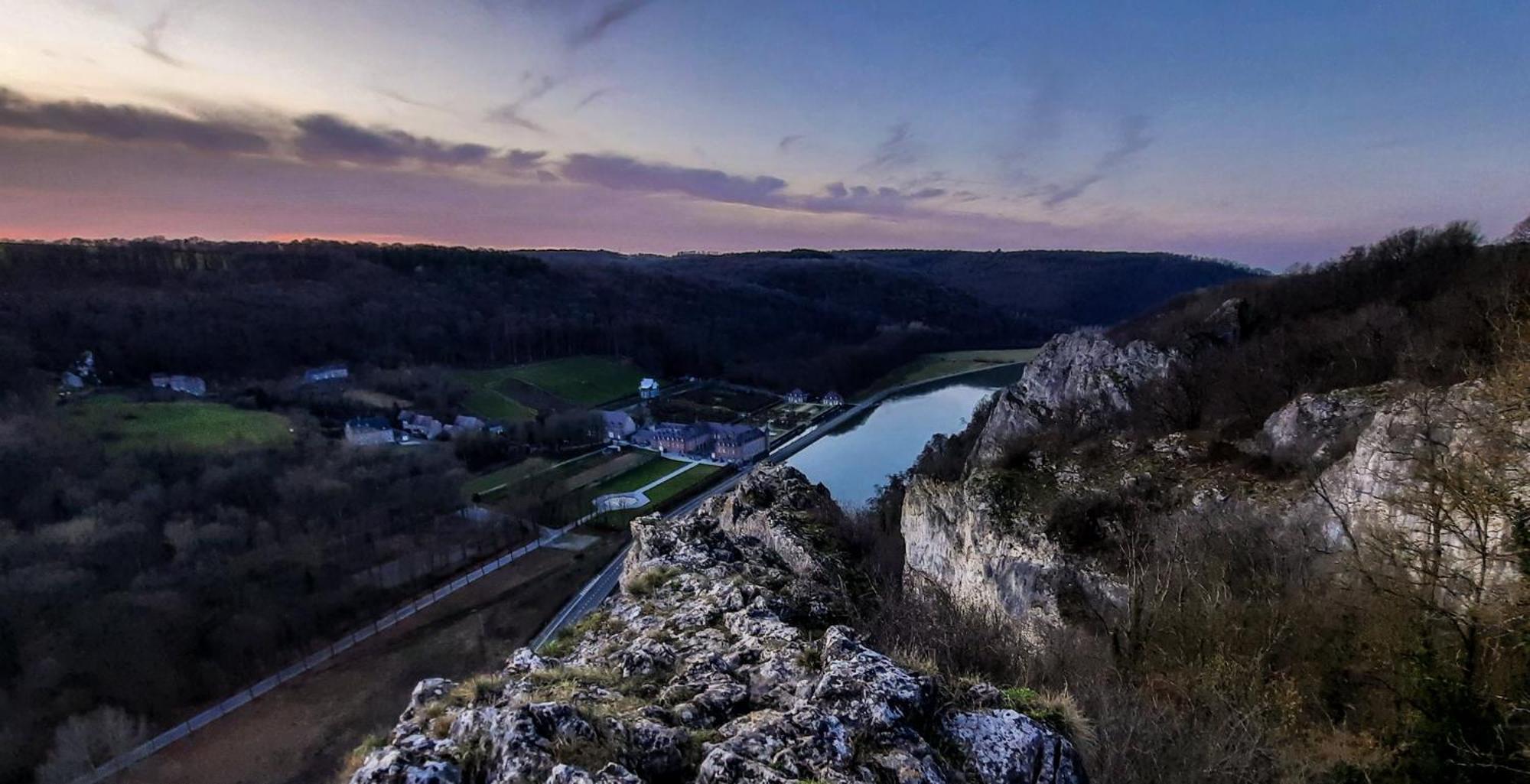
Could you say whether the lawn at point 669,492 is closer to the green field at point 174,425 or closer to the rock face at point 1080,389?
the rock face at point 1080,389

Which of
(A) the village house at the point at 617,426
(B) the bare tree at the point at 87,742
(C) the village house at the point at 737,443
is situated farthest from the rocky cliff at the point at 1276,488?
(A) the village house at the point at 617,426

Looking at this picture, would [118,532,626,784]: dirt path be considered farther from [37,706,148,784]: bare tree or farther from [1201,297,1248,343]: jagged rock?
[1201,297,1248,343]: jagged rock

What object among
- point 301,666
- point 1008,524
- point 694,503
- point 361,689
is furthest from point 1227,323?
point 301,666

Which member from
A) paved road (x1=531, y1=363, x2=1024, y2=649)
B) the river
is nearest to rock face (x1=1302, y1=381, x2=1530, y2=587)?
paved road (x1=531, y1=363, x2=1024, y2=649)

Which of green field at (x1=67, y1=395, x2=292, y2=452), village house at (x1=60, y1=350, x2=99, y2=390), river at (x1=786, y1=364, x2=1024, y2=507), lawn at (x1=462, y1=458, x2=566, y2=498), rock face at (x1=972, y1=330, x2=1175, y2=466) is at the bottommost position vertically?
lawn at (x1=462, y1=458, x2=566, y2=498)

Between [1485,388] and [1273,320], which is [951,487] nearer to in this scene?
[1485,388]

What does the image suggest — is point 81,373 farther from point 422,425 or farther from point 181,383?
point 422,425
